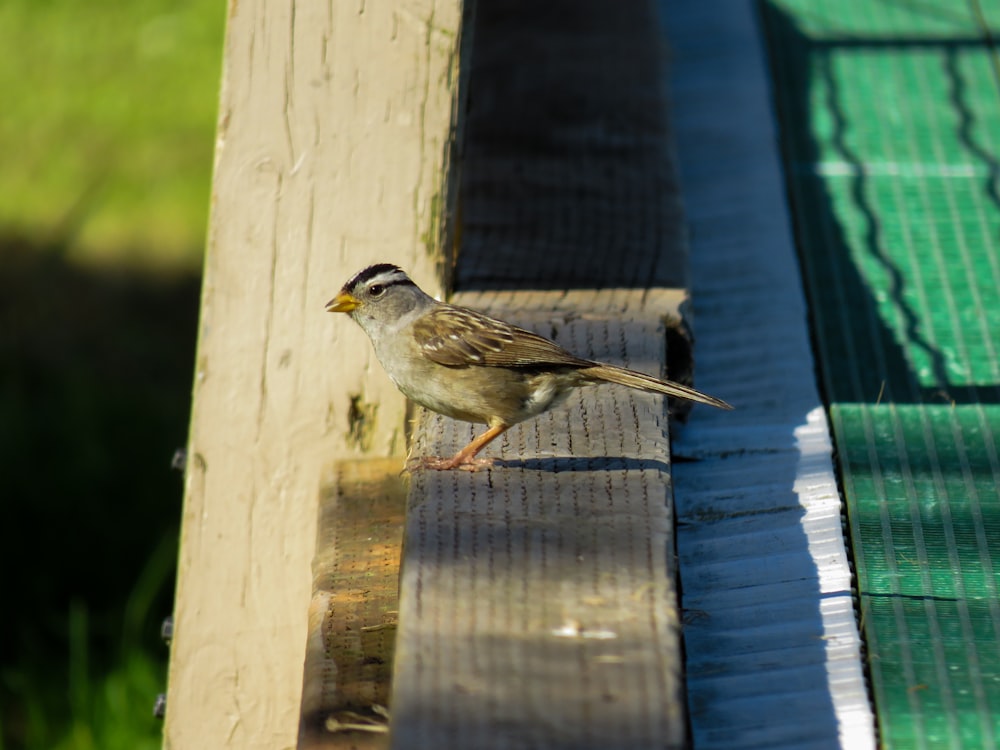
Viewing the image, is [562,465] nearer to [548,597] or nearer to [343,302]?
[548,597]

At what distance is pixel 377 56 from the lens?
9.84 ft

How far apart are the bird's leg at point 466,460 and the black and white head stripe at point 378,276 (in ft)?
1.46

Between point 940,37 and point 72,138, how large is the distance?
7082 millimetres

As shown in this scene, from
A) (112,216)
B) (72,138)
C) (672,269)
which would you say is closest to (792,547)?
(672,269)

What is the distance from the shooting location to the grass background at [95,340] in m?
6.08

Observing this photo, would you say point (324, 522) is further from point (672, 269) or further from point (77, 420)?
point (77, 420)

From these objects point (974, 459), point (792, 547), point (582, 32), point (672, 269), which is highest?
point (582, 32)

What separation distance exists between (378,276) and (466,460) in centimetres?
54

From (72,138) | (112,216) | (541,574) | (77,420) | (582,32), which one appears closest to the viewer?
(541,574)

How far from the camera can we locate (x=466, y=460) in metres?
2.81

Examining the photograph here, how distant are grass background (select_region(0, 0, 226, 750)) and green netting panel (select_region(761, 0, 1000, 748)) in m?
3.27

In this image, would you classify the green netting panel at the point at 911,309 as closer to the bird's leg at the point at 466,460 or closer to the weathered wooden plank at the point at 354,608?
the bird's leg at the point at 466,460

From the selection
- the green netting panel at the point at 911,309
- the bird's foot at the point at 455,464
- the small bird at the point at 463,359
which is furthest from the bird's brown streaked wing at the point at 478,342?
the green netting panel at the point at 911,309

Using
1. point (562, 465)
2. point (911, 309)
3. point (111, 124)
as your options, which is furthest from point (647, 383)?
point (111, 124)
